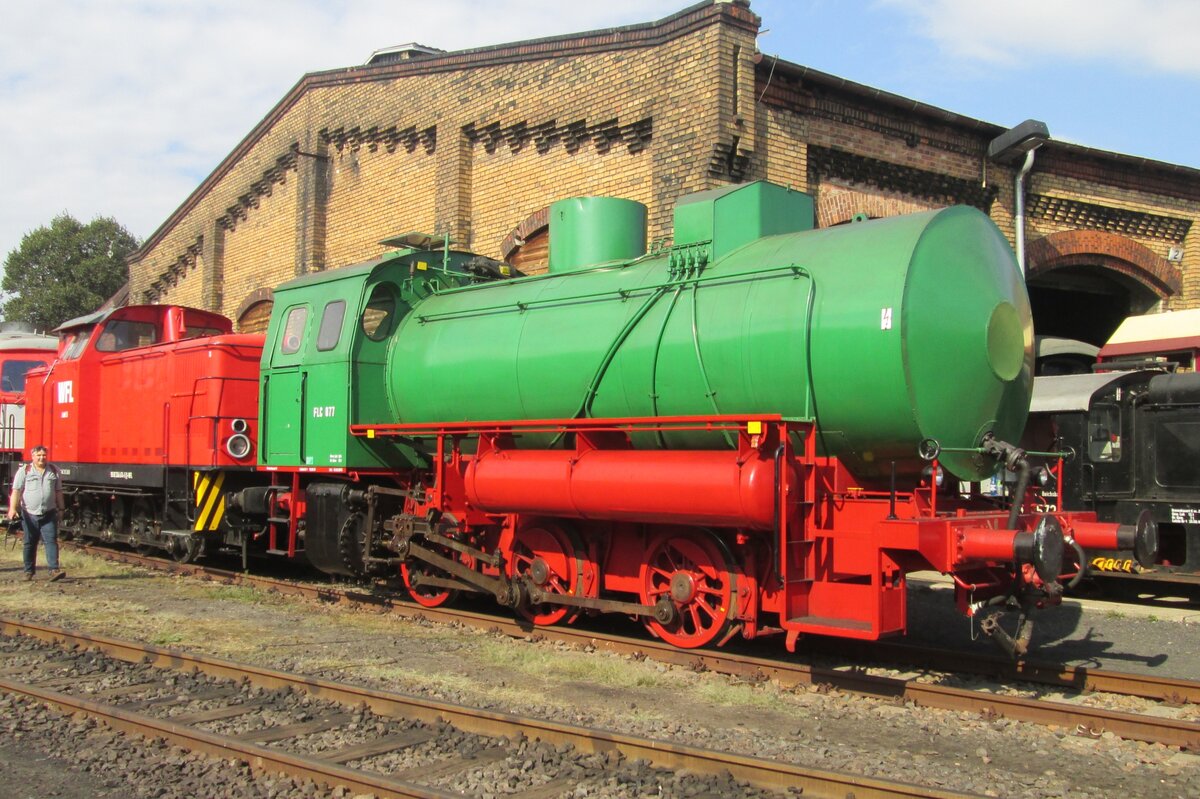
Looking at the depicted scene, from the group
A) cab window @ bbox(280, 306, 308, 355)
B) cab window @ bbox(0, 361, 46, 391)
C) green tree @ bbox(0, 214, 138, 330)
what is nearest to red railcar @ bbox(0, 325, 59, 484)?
cab window @ bbox(0, 361, 46, 391)

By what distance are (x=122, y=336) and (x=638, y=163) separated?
25.8 feet

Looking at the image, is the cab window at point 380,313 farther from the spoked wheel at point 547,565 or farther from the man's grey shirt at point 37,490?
the man's grey shirt at point 37,490

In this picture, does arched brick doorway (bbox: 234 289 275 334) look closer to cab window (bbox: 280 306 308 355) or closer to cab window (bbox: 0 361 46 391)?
cab window (bbox: 0 361 46 391)

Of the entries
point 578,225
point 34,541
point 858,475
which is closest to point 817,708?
point 858,475

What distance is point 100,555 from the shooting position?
1420 centimetres

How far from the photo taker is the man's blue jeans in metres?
11.7

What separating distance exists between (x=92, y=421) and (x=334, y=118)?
25.5 feet

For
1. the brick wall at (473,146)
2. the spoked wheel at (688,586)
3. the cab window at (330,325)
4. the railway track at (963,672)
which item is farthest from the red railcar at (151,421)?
the spoked wheel at (688,586)

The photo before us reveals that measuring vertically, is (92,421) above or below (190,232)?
below

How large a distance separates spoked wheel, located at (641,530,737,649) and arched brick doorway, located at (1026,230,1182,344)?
34.8 feet

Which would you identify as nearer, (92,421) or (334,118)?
(92,421)

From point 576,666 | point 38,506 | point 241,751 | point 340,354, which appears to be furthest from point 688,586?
point 38,506

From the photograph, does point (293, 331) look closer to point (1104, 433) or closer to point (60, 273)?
point (1104, 433)

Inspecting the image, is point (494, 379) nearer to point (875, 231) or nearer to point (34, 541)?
point (875, 231)
